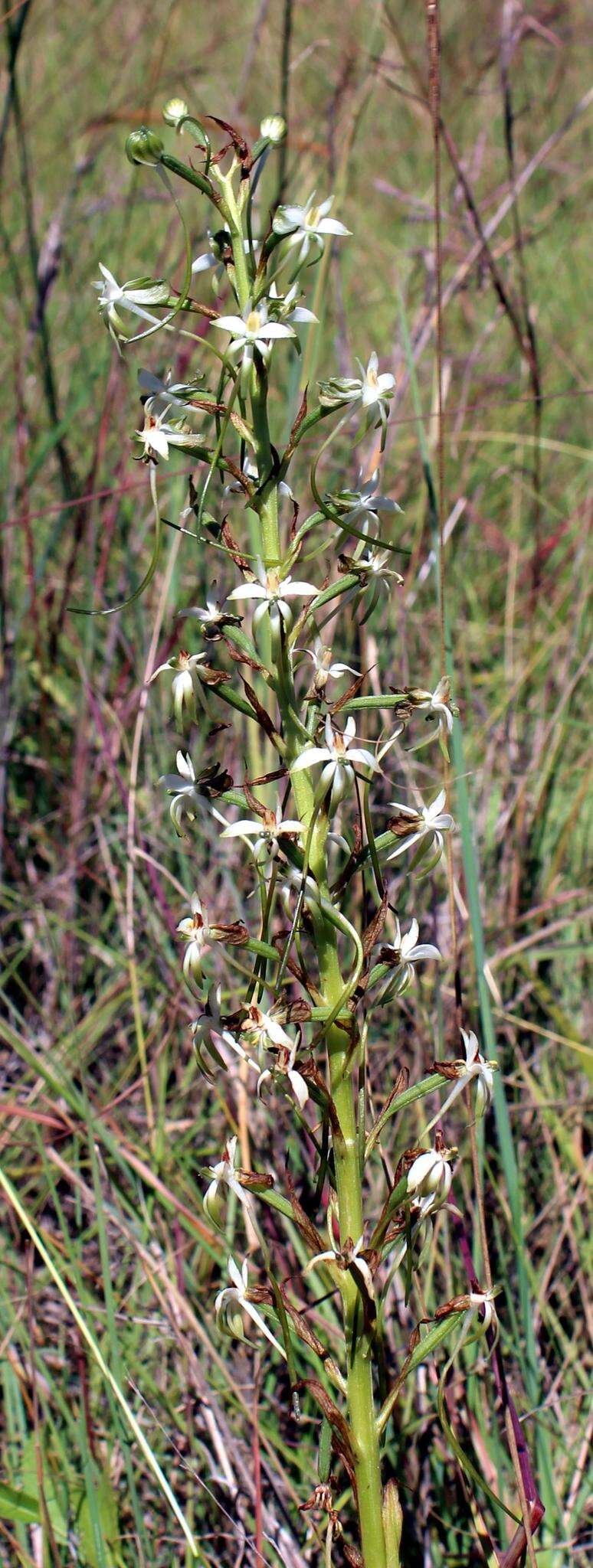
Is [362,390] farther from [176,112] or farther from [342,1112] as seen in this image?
[342,1112]

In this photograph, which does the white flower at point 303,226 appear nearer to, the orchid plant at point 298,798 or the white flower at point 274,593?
the orchid plant at point 298,798

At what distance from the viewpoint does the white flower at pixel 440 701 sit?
1.17 meters

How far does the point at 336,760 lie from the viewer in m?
1.07

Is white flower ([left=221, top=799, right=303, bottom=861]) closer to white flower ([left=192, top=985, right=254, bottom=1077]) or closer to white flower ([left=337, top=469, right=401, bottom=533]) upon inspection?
white flower ([left=192, top=985, right=254, bottom=1077])

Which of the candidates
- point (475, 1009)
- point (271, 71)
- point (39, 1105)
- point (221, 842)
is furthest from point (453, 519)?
point (271, 71)

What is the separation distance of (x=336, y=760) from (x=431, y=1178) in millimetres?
414

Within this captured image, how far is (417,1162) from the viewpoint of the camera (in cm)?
114

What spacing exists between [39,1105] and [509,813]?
1.04 meters

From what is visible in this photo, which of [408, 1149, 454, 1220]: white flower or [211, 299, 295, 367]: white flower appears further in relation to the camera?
[408, 1149, 454, 1220]: white flower

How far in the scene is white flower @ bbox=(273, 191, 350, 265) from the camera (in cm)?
105

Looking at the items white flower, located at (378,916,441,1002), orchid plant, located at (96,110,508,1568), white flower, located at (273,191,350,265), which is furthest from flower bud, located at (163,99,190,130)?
white flower, located at (378,916,441,1002)

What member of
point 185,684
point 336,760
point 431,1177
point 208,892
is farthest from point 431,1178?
point 208,892

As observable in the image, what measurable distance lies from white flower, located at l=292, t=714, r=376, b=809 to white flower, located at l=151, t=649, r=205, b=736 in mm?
121

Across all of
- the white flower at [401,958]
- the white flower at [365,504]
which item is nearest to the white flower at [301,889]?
the white flower at [401,958]
